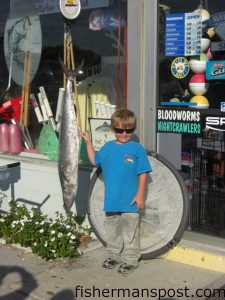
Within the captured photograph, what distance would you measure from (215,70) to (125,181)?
1.27 metres

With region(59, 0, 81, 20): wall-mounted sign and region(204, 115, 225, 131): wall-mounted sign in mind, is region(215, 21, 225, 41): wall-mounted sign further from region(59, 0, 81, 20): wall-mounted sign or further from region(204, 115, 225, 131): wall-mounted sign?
region(59, 0, 81, 20): wall-mounted sign

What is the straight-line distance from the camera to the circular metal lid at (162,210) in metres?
4.57

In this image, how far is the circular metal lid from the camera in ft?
15.0

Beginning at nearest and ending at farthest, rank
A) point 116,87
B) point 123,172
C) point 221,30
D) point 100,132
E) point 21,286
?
point 21,286 → point 123,172 → point 221,30 → point 116,87 → point 100,132

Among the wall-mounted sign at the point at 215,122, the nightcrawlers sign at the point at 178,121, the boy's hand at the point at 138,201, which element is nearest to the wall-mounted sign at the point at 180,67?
the nightcrawlers sign at the point at 178,121

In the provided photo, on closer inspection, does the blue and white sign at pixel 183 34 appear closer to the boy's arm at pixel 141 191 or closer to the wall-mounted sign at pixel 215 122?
the wall-mounted sign at pixel 215 122

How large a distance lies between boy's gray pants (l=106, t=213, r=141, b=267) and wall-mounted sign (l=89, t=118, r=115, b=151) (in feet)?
3.75

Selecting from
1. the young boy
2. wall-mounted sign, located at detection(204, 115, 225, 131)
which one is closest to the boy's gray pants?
the young boy

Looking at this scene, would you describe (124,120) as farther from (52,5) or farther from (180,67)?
(52,5)

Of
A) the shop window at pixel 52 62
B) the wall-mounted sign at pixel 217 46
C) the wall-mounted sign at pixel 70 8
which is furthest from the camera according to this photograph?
the shop window at pixel 52 62

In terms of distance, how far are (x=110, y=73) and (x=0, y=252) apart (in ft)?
6.98

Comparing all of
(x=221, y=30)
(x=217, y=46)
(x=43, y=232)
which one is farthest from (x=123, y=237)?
(x=221, y=30)

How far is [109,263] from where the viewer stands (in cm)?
457

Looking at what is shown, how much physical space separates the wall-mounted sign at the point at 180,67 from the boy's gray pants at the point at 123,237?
136 cm
